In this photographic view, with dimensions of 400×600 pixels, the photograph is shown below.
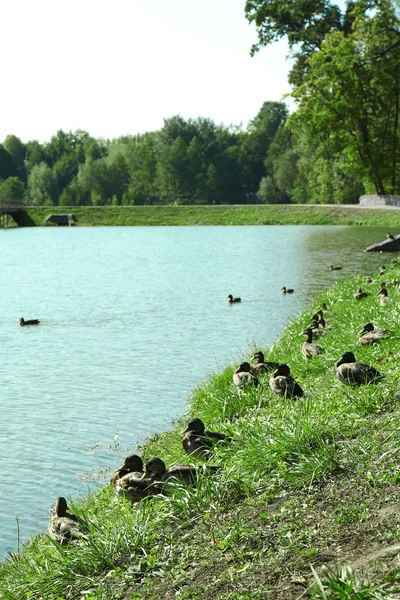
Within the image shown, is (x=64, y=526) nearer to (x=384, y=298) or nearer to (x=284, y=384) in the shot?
(x=284, y=384)

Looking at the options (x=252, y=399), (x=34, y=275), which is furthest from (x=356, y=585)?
(x=34, y=275)

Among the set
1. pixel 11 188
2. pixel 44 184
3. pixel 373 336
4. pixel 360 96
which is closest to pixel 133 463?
pixel 373 336

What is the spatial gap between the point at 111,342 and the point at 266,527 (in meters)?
12.6

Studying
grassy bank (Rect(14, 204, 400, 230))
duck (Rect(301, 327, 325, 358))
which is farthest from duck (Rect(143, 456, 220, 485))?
grassy bank (Rect(14, 204, 400, 230))

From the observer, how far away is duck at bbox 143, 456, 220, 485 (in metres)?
7.02

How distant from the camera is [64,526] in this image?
6816 mm

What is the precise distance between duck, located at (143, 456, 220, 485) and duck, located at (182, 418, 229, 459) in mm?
623

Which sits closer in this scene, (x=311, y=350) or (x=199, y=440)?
(x=199, y=440)

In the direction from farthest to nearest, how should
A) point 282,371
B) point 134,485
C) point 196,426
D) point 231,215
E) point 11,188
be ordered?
point 11,188, point 231,215, point 282,371, point 196,426, point 134,485

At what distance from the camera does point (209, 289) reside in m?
28.1

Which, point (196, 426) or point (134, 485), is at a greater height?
point (196, 426)

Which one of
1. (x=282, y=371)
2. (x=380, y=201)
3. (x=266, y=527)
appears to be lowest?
(x=266, y=527)

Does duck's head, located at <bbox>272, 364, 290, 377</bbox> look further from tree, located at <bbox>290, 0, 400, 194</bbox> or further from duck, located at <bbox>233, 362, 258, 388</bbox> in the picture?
tree, located at <bbox>290, 0, 400, 194</bbox>

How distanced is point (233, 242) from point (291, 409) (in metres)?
45.7
